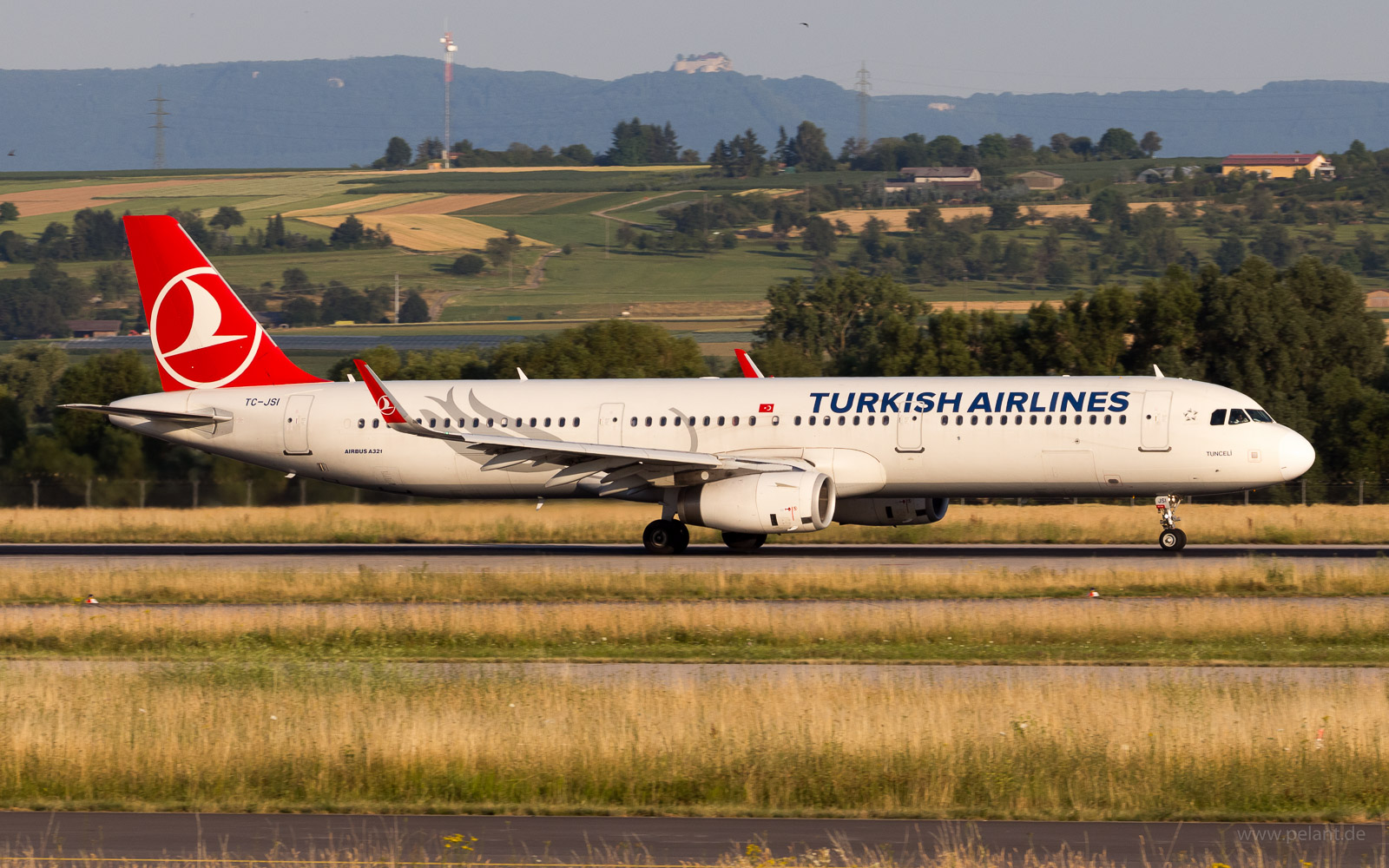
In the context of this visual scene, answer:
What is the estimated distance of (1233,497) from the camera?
2248 inches

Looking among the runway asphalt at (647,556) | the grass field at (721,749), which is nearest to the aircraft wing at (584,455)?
the runway asphalt at (647,556)

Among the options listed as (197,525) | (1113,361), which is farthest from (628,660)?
(1113,361)

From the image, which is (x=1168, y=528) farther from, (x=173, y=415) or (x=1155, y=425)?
(x=173, y=415)

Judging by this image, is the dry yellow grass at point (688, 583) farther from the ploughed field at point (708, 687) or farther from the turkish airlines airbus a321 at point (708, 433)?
the turkish airlines airbus a321 at point (708, 433)

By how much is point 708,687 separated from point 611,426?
19.7 metres

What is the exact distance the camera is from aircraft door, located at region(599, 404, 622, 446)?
37781 millimetres

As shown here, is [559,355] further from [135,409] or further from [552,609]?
[552,609]

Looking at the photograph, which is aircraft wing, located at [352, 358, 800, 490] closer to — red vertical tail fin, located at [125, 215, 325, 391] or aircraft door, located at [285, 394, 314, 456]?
aircraft door, located at [285, 394, 314, 456]

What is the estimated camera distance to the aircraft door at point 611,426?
37.8 meters

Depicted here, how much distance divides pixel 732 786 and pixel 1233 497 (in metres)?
46.6

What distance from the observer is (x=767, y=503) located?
1328 inches

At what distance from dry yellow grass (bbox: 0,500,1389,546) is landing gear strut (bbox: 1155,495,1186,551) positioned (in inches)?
153

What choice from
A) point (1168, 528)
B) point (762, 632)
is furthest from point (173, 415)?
point (1168, 528)

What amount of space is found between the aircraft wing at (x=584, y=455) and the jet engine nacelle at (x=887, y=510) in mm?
2287
